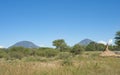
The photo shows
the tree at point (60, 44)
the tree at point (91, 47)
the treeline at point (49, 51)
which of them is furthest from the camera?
the tree at point (91, 47)

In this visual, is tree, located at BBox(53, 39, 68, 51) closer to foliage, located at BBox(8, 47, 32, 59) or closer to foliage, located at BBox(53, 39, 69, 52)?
foliage, located at BBox(53, 39, 69, 52)

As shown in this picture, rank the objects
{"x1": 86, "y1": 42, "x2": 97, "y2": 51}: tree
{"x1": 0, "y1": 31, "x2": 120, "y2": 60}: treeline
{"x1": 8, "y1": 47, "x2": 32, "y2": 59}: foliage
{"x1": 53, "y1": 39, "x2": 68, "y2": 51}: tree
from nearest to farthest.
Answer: {"x1": 8, "y1": 47, "x2": 32, "y2": 59}: foliage, {"x1": 0, "y1": 31, "x2": 120, "y2": 60}: treeline, {"x1": 53, "y1": 39, "x2": 68, "y2": 51}: tree, {"x1": 86, "y1": 42, "x2": 97, "y2": 51}: tree

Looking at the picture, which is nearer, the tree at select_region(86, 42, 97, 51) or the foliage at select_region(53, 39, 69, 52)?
the foliage at select_region(53, 39, 69, 52)

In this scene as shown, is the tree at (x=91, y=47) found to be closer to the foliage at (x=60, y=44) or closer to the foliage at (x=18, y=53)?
the foliage at (x=60, y=44)

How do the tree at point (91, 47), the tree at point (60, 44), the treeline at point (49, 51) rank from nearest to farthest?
the treeline at point (49, 51) < the tree at point (60, 44) < the tree at point (91, 47)

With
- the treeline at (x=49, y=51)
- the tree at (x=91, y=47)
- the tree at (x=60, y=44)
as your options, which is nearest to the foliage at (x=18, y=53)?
the treeline at (x=49, y=51)

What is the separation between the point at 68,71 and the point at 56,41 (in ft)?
308

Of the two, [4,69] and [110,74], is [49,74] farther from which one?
[110,74]

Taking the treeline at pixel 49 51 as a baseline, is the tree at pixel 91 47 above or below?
above

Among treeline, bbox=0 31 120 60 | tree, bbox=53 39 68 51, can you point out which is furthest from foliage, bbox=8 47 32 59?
tree, bbox=53 39 68 51

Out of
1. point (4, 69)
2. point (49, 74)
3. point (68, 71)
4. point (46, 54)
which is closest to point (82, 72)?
point (68, 71)

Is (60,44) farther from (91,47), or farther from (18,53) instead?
(18,53)

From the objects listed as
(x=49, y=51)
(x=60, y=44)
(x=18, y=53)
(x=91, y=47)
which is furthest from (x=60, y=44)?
(x=18, y=53)

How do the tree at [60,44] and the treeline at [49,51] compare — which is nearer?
the treeline at [49,51]
